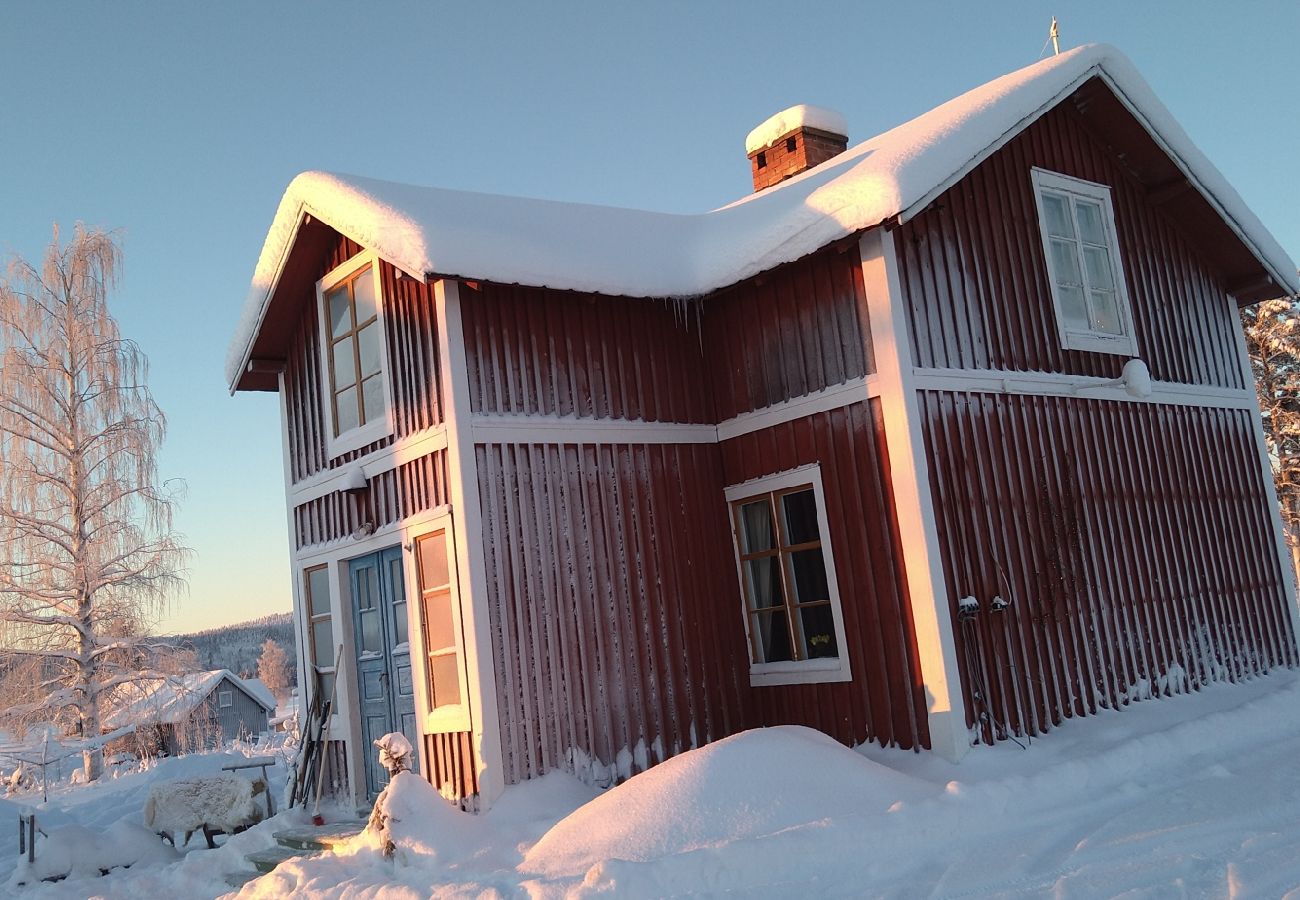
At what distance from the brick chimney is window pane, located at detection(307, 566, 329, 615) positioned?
6277 millimetres

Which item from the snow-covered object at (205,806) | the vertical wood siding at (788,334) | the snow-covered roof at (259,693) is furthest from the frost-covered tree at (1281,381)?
the snow-covered roof at (259,693)

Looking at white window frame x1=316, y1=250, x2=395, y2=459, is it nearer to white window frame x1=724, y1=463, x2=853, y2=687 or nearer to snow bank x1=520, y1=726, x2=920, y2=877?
white window frame x1=724, y1=463, x2=853, y2=687

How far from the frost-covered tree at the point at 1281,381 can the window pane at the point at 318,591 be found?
19.3 metres

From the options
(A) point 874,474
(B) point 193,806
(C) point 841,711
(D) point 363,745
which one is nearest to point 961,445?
(A) point 874,474

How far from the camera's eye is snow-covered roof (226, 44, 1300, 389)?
801 cm

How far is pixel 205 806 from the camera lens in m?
9.88

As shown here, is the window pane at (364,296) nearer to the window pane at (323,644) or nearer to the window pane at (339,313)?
the window pane at (339,313)

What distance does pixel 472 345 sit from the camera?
8.48m

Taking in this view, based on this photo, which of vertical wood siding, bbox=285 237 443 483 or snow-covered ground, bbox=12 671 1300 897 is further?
vertical wood siding, bbox=285 237 443 483

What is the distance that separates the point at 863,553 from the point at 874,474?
58 centimetres

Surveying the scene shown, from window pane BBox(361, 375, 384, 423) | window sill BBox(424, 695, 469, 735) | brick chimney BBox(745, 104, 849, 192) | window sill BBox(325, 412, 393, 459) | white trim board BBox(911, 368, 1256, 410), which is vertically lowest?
window sill BBox(424, 695, 469, 735)

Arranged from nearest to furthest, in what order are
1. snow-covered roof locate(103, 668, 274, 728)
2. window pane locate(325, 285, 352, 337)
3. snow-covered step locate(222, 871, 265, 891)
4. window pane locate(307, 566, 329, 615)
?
snow-covered step locate(222, 871, 265, 891), window pane locate(325, 285, 352, 337), window pane locate(307, 566, 329, 615), snow-covered roof locate(103, 668, 274, 728)

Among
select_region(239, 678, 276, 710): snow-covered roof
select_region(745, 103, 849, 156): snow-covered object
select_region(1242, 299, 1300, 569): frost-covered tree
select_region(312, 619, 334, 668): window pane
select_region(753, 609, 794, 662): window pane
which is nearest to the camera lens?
select_region(753, 609, 794, 662): window pane

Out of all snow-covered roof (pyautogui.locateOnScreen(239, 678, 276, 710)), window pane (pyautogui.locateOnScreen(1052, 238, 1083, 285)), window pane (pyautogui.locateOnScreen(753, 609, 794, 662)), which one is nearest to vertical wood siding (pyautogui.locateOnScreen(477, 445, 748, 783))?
window pane (pyautogui.locateOnScreen(753, 609, 794, 662))
